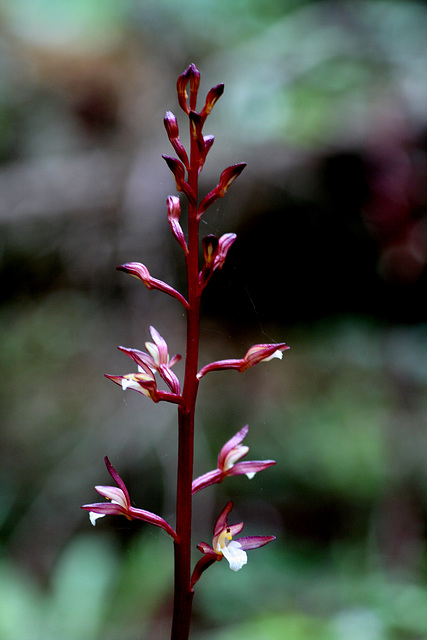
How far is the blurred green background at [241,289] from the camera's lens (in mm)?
2242

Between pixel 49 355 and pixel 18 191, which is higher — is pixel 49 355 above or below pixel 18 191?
below

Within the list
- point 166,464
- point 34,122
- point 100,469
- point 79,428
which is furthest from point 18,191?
point 166,464

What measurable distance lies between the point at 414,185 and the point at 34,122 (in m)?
2.40

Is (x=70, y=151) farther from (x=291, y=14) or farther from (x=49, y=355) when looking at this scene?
(x=291, y=14)

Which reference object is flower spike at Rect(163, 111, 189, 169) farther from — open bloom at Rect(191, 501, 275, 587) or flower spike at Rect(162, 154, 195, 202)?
open bloom at Rect(191, 501, 275, 587)

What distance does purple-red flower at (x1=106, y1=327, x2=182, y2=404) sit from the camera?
0.61 m

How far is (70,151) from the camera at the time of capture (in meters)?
3.23

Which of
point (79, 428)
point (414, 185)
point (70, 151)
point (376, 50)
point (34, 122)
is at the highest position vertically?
point (376, 50)

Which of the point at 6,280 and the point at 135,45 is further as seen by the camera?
the point at 135,45

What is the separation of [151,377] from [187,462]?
0.35 ft

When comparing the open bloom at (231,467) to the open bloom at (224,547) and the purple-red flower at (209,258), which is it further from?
the purple-red flower at (209,258)

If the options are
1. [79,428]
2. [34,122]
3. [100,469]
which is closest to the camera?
[100,469]

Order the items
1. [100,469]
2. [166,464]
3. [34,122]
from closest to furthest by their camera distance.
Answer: [166,464] → [100,469] → [34,122]

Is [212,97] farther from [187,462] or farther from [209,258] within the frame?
[187,462]
